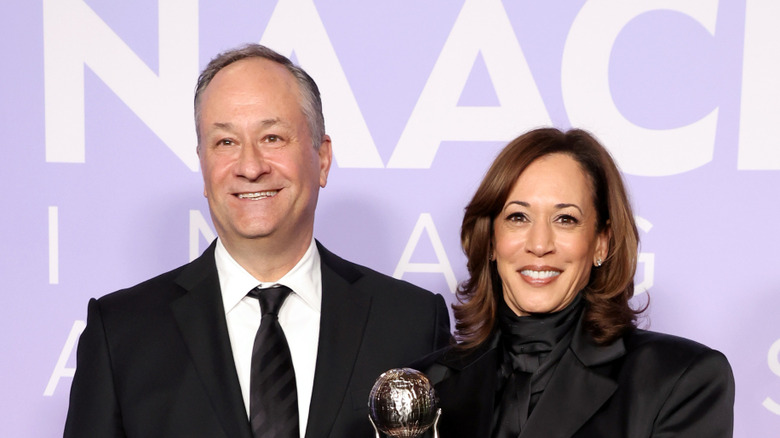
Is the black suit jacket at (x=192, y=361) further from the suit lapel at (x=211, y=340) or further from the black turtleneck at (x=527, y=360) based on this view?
the black turtleneck at (x=527, y=360)

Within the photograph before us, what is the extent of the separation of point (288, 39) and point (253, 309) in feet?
4.48

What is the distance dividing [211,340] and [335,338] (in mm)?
301

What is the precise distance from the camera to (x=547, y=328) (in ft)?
7.06

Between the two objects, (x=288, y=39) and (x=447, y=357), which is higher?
(x=288, y=39)

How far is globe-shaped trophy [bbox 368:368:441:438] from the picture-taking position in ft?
5.47

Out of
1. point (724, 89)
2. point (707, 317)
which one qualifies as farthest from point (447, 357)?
point (724, 89)

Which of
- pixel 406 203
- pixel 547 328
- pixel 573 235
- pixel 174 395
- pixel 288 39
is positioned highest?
pixel 288 39

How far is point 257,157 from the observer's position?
89.7 inches

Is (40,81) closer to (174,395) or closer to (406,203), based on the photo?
(406,203)

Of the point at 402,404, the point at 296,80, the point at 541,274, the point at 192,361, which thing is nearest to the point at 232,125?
the point at 296,80

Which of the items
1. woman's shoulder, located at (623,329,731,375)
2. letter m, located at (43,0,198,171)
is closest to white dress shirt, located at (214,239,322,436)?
woman's shoulder, located at (623,329,731,375)

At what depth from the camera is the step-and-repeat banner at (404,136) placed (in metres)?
3.19

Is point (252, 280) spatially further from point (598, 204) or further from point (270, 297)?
point (598, 204)

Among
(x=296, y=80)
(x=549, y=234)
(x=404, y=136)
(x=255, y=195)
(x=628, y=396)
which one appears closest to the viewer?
(x=628, y=396)
